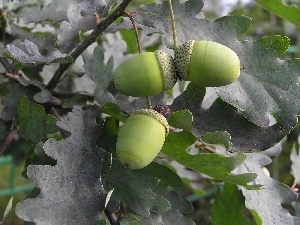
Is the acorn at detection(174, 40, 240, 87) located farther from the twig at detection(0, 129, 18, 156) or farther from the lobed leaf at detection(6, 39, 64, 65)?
the twig at detection(0, 129, 18, 156)

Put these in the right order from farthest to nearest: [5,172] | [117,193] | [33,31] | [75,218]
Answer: [5,172]
[33,31]
[117,193]
[75,218]

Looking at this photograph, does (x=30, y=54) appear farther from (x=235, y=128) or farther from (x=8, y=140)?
(x=235, y=128)

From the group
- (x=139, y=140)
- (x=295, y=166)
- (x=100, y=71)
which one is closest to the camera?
(x=139, y=140)

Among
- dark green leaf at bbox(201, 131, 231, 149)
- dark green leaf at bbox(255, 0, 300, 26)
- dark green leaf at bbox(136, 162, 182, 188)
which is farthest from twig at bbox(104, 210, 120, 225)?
dark green leaf at bbox(255, 0, 300, 26)

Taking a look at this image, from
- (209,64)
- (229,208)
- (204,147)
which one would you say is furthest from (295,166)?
(209,64)

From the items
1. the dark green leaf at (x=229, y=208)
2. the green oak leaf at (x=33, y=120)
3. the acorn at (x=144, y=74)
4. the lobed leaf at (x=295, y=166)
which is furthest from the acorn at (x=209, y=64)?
the lobed leaf at (x=295, y=166)

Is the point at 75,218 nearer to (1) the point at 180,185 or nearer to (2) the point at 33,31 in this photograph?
(1) the point at 180,185

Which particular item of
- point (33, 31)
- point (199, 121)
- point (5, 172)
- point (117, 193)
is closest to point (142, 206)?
point (117, 193)
